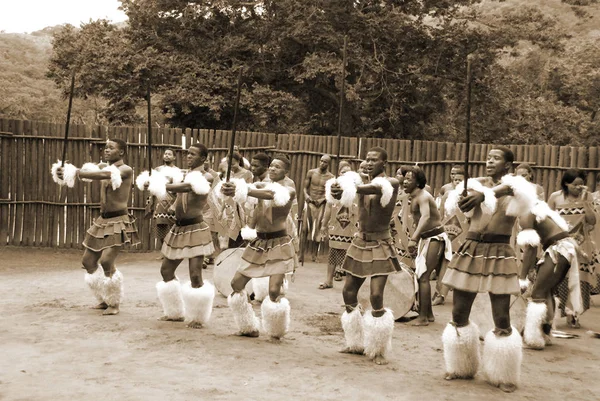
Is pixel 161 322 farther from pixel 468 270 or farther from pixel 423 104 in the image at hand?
pixel 423 104

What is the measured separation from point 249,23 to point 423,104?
16.6 ft

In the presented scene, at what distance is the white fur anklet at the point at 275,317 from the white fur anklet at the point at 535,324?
2.23 meters

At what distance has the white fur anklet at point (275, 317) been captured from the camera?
21.9 feet

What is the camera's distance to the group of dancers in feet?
18.0

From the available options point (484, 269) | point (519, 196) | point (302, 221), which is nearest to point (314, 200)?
point (302, 221)

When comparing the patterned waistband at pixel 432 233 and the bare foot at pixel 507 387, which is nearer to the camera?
the bare foot at pixel 507 387

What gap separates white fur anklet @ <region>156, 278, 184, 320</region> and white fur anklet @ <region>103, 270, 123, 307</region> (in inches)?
22.3

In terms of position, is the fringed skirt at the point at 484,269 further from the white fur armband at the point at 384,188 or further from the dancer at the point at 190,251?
the dancer at the point at 190,251

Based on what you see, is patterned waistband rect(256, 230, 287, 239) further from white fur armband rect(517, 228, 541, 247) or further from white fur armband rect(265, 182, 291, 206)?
white fur armband rect(517, 228, 541, 247)

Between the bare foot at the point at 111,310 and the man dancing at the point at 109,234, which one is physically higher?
the man dancing at the point at 109,234

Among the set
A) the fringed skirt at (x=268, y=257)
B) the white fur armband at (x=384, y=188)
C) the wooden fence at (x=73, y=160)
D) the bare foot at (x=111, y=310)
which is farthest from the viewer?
the wooden fence at (x=73, y=160)

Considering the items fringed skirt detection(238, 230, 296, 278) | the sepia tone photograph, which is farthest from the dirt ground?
fringed skirt detection(238, 230, 296, 278)

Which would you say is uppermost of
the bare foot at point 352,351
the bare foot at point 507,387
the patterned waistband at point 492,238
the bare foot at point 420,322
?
the patterned waistband at point 492,238

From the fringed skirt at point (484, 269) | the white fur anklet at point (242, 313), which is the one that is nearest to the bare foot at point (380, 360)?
the fringed skirt at point (484, 269)
